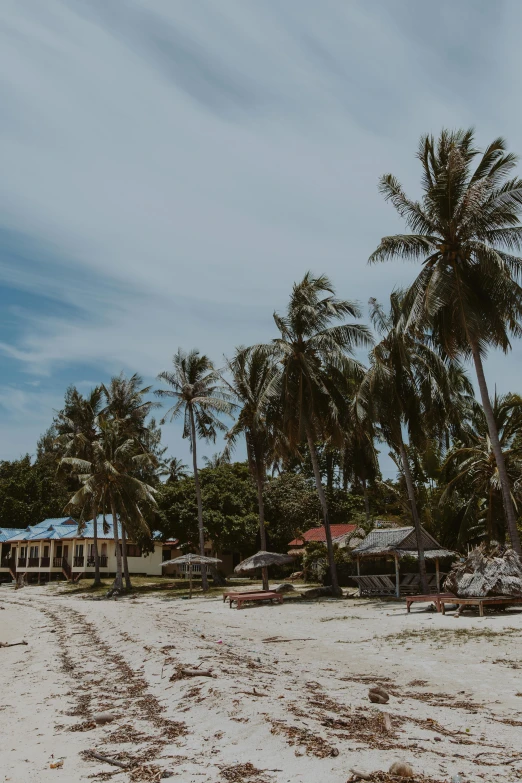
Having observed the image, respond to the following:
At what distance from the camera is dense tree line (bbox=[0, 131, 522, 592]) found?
18453 millimetres

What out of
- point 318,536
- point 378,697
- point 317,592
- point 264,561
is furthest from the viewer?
point 318,536

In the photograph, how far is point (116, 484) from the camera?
104ft

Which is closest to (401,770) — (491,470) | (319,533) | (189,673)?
(189,673)

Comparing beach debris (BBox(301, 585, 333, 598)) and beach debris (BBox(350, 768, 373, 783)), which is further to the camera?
beach debris (BBox(301, 585, 333, 598))

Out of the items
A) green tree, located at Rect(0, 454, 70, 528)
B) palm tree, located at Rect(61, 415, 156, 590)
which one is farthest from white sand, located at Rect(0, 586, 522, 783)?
green tree, located at Rect(0, 454, 70, 528)

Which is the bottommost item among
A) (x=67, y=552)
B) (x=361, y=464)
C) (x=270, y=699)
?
(x=270, y=699)

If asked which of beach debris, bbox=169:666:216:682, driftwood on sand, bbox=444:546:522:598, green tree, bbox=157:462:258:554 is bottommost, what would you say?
beach debris, bbox=169:666:216:682

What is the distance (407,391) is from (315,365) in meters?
3.79

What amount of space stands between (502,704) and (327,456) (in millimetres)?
41864

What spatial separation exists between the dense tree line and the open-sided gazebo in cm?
80

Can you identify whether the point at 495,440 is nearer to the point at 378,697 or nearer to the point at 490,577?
the point at 490,577

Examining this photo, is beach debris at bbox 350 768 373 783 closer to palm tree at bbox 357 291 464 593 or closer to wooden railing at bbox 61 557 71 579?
palm tree at bbox 357 291 464 593

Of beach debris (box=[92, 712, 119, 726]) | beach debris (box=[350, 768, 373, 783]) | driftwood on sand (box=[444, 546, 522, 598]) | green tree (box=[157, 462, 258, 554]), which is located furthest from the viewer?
green tree (box=[157, 462, 258, 554])

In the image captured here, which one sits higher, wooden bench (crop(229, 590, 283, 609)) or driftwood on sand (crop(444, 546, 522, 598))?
driftwood on sand (crop(444, 546, 522, 598))
